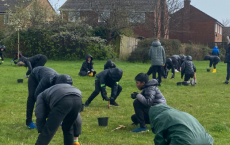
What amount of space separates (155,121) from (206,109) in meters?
6.22

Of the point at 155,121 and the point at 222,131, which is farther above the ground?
the point at 155,121

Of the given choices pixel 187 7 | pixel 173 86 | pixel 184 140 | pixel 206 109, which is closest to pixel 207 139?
pixel 184 140

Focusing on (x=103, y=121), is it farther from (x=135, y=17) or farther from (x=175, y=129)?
(x=135, y=17)

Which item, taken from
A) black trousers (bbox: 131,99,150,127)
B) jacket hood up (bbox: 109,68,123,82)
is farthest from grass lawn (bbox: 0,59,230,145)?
jacket hood up (bbox: 109,68,123,82)

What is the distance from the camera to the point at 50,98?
4504mm

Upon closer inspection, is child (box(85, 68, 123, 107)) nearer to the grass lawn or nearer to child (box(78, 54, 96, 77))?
the grass lawn

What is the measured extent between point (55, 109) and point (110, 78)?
14.8 ft

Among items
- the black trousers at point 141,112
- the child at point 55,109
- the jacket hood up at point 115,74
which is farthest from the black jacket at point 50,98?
the jacket hood up at point 115,74

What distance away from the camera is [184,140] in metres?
3.07

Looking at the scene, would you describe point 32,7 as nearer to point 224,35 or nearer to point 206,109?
point 206,109

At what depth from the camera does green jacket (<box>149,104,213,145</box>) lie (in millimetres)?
3098

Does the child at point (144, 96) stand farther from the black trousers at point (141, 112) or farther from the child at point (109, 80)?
the child at point (109, 80)

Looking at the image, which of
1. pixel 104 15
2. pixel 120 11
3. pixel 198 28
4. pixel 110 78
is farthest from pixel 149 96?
pixel 198 28

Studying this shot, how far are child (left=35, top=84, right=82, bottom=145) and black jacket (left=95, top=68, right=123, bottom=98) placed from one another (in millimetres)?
3807
